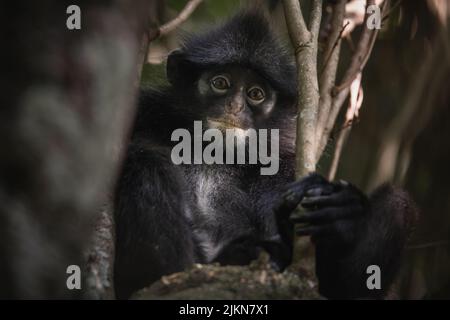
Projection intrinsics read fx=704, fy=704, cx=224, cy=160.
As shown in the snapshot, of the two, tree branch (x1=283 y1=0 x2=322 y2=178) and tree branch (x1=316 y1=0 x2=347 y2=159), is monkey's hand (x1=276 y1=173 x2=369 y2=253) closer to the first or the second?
tree branch (x1=283 y1=0 x2=322 y2=178)

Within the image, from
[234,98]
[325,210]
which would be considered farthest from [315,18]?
[325,210]

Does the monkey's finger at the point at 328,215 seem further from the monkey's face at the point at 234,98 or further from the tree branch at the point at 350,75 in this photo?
the monkey's face at the point at 234,98

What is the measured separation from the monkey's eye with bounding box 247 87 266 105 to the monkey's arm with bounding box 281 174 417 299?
1.56 metres

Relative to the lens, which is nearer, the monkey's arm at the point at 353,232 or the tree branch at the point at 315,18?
the monkey's arm at the point at 353,232

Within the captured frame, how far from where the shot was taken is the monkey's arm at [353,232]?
4.43 metres

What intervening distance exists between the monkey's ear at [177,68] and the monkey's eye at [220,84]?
0.35m

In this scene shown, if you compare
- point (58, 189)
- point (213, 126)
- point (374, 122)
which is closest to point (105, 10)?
point (58, 189)

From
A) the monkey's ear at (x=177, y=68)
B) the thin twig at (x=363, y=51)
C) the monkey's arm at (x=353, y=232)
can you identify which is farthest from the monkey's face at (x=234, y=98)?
the monkey's arm at (x=353, y=232)

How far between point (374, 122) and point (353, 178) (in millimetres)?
673

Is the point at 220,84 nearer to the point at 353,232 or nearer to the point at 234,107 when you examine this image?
the point at 234,107

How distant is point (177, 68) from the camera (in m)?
6.36

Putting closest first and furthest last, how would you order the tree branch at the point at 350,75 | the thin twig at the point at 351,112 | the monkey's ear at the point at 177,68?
the tree branch at the point at 350,75 < the monkey's ear at the point at 177,68 < the thin twig at the point at 351,112

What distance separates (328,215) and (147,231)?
1.17 metres

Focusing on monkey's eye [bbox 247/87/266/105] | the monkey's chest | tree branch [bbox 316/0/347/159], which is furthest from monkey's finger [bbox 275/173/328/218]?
monkey's eye [bbox 247/87/266/105]
